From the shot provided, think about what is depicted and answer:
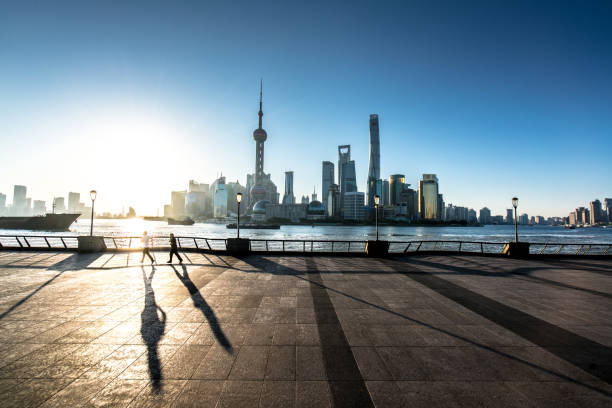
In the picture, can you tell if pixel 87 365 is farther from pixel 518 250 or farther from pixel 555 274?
pixel 518 250

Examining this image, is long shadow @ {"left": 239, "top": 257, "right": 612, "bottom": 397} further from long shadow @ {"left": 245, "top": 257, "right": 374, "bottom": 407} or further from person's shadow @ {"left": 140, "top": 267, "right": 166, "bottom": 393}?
person's shadow @ {"left": 140, "top": 267, "right": 166, "bottom": 393}

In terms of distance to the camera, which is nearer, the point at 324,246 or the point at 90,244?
the point at 90,244

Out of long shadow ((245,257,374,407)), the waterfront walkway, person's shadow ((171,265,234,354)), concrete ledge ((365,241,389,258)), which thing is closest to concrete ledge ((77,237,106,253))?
the waterfront walkway

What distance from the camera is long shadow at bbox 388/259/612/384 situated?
4.81m

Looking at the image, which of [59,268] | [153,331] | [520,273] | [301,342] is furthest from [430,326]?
[59,268]

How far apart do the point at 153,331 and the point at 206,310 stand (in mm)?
1555

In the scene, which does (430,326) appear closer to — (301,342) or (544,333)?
(544,333)

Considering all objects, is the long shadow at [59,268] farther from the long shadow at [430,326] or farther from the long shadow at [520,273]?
the long shadow at [520,273]

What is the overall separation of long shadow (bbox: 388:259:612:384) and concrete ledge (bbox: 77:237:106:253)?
2201cm

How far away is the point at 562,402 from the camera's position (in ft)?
12.2

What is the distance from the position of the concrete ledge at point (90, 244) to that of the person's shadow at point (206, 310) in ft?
38.2

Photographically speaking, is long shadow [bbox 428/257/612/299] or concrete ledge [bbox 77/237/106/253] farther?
concrete ledge [bbox 77/237/106/253]

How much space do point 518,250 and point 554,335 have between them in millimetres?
15621

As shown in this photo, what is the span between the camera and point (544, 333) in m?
6.08
